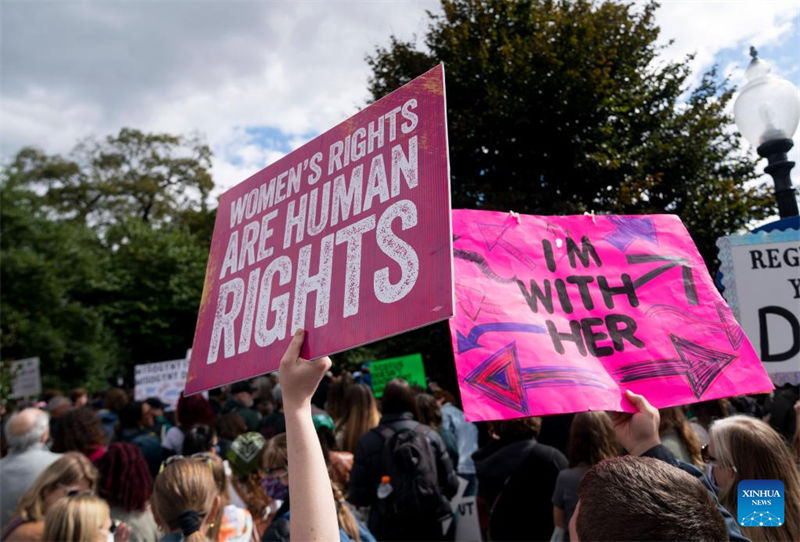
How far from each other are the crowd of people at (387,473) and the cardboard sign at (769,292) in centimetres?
32

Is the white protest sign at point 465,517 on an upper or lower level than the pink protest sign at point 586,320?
lower

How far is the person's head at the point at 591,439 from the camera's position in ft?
10.3

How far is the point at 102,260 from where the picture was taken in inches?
1001

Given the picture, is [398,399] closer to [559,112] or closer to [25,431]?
[25,431]

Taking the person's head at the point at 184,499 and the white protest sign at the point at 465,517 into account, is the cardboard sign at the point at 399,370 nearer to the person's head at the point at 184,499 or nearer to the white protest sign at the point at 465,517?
the white protest sign at the point at 465,517

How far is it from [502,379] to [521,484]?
1.87 metres

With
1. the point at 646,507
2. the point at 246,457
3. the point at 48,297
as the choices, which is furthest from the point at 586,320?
the point at 48,297

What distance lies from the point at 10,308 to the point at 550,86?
771 inches

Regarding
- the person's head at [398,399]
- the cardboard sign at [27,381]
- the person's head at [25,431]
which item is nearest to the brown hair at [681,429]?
the person's head at [398,399]

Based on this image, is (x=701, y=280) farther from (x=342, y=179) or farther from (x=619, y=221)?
(x=342, y=179)

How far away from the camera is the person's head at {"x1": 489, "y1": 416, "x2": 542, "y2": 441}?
3.81m

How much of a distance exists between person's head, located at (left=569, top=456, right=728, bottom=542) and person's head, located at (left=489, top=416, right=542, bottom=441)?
98.8 inches

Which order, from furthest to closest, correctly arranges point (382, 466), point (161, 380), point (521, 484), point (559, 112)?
point (161, 380)
point (559, 112)
point (382, 466)
point (521, 484)

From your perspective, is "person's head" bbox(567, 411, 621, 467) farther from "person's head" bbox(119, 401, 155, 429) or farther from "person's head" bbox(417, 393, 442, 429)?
"person's head" bbox(119, 401, 155, 429)
